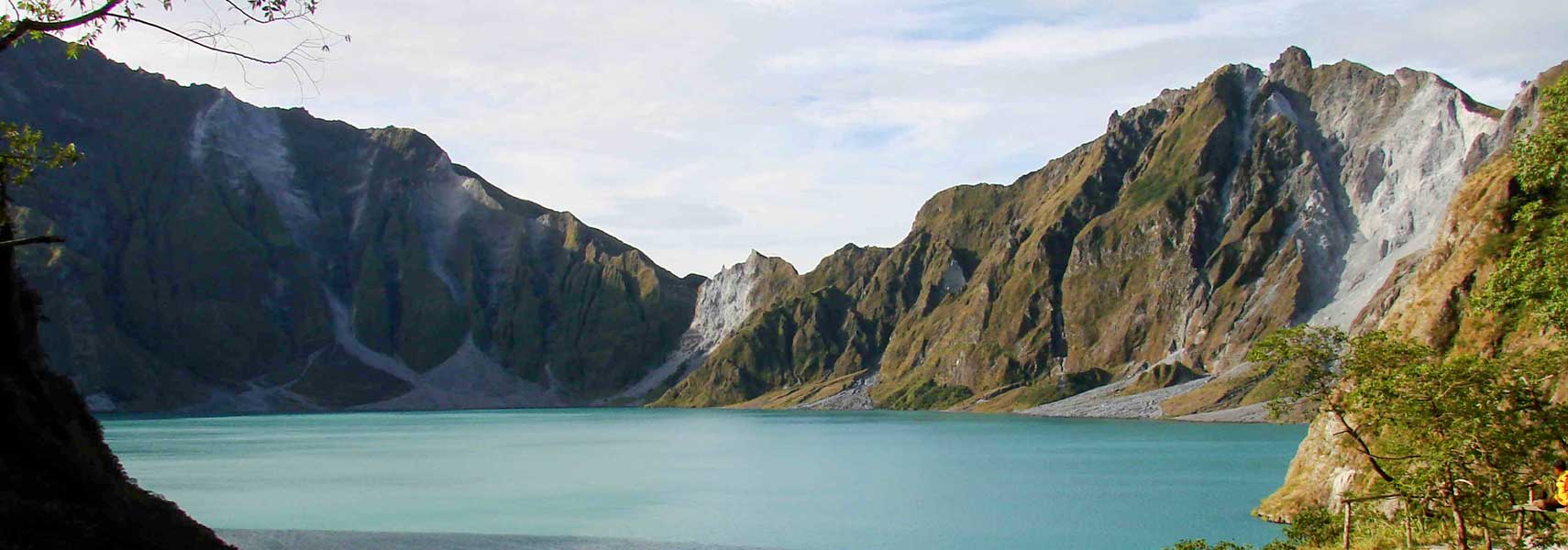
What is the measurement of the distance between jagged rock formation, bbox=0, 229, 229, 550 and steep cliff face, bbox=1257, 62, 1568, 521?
1308 inches

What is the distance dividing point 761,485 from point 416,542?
27219mm

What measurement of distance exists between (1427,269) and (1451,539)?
35.0 metres

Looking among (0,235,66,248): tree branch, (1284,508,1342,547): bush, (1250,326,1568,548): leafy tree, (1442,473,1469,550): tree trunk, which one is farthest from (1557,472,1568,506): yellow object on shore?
A: (0,235,66,248): tree branch

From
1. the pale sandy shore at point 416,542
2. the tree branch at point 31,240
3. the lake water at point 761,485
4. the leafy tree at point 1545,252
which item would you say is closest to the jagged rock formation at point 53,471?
the tree branch at point 31,240

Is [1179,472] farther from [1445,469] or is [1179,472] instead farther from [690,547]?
[1445,469]

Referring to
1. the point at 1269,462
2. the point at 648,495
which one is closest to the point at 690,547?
the point at 648,495

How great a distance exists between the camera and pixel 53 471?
86.9 ft

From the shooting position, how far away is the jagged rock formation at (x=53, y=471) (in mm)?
23750

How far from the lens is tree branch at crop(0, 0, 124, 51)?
1688cm

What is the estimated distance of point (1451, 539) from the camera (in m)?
24.8

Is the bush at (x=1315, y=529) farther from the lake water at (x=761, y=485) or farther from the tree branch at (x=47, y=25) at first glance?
the tree branch at (x=47, y=25)

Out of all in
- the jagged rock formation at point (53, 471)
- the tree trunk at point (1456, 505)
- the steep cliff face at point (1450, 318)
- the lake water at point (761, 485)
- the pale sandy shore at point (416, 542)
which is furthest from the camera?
A: the lake water at point (761, 485)

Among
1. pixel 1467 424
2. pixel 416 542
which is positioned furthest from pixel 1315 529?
pixel 416 542

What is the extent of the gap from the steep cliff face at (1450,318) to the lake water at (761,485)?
2.58 meters
